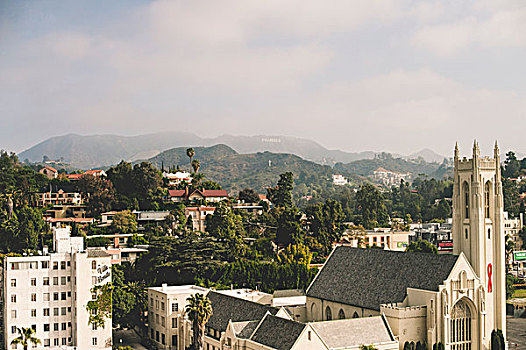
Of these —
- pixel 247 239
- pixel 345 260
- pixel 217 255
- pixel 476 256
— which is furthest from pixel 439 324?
pixel 247 239

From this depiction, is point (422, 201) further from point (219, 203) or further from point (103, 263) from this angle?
point (103, 263)

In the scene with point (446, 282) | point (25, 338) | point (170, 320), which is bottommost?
point (25, 338)

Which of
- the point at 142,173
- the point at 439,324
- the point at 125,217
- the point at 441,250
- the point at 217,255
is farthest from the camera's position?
the point at 441,250

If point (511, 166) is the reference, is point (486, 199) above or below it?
below

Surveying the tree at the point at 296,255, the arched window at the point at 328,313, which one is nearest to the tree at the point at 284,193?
the tree at the point at 296,255

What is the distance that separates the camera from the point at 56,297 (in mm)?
58312

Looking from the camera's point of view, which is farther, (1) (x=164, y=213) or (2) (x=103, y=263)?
(1) (x=164, y=213)

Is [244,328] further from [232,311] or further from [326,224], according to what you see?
[326,224]

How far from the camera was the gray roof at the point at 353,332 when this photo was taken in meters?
46.2

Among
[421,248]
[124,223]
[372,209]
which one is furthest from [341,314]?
[372,209]

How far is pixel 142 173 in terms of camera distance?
4333 inches

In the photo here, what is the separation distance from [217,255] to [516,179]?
114m

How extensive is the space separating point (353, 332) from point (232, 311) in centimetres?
1188

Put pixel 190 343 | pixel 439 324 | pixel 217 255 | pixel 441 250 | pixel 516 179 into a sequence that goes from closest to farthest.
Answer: pixel 439 324 < pixel 190 343 < pixel 217 255 < pixel 441 250 < pixel 516 179
